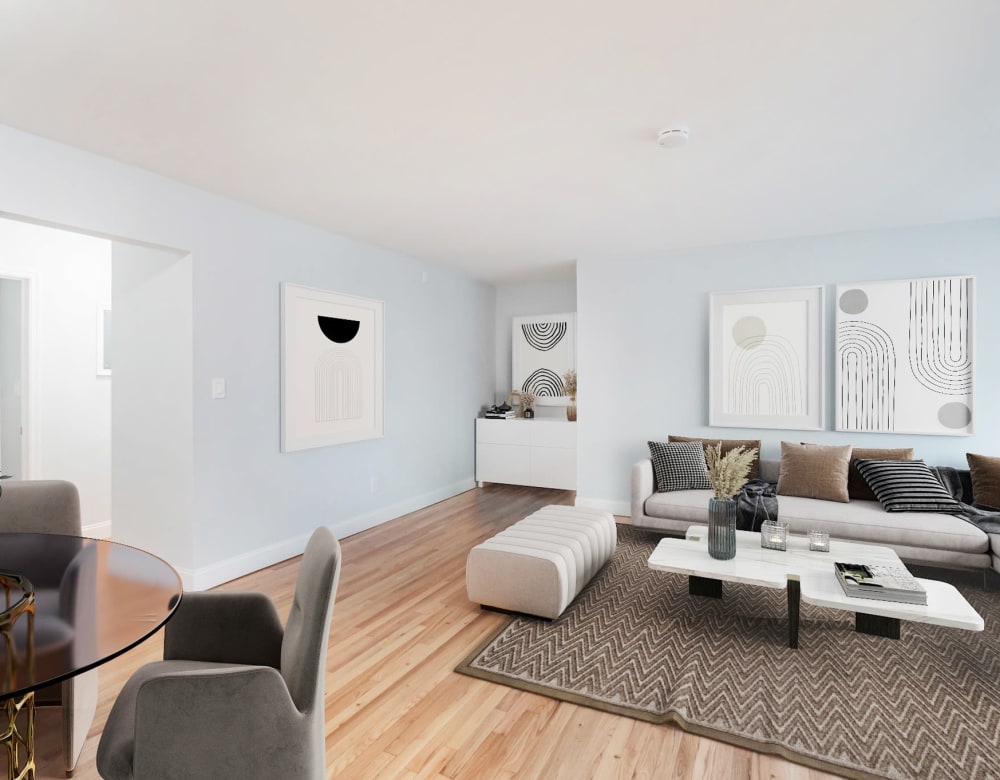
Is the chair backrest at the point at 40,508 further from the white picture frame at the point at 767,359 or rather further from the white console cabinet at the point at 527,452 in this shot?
the white console cabinet at the point at 527,452

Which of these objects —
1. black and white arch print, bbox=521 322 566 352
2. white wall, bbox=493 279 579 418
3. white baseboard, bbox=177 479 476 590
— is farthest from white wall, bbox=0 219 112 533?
black and white arch print, bbox=521 322 566 352

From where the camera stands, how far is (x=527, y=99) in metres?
2.33

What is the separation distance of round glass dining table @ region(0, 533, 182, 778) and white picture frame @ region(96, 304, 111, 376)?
306cm

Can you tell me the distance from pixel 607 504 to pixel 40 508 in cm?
422

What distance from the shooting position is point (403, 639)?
2.79 m

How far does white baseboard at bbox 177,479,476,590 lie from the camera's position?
3.44 meters

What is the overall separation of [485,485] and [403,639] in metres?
3.91

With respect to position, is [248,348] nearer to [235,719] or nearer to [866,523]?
Answer: [235,719]

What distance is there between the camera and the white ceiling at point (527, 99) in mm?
1817

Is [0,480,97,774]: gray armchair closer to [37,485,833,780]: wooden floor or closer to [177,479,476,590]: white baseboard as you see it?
[37,485,833,780]: wooden floor

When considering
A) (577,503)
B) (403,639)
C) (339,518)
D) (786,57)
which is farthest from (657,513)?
(786,57)

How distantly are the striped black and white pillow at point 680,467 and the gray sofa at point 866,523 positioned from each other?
0.07 m

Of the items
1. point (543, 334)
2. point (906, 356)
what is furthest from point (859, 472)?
point (543, 334)

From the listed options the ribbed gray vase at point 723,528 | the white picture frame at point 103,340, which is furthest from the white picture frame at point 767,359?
the white picture frame at point 103,340
